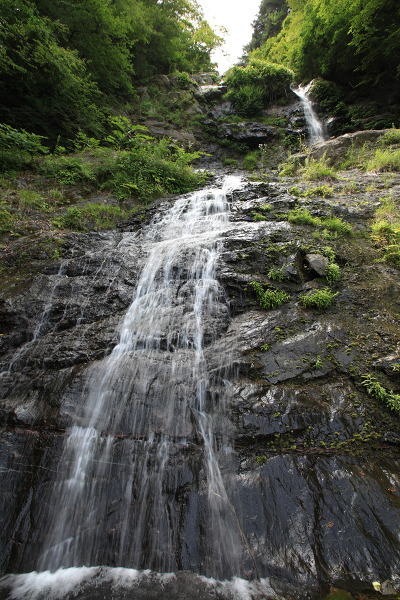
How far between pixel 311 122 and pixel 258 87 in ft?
17.8

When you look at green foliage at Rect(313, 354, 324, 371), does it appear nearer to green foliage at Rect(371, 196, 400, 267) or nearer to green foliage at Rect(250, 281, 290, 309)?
green foliage at Rect(250, 281, 290, 309)

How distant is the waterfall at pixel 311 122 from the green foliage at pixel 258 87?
134 cm

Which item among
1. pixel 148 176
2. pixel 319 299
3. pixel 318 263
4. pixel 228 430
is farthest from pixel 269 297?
pixel 148 176

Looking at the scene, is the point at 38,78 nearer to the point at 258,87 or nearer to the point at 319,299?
the point at 319,299

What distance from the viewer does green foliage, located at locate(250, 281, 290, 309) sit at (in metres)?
4.32

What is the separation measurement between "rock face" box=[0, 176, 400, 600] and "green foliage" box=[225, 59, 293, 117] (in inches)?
664

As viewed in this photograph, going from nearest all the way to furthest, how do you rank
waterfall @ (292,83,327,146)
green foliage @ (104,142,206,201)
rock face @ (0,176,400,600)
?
1. rock face @ (0,176,400,600)
2. green foliage @ (104,142,206,201)
3. waterfall @ (292,83,327,146)

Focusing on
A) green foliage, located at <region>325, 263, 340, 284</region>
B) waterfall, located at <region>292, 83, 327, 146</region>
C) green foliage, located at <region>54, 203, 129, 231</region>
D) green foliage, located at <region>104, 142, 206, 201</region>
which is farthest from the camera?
waterfall, located at <region>292, 83, 327, 146</region>

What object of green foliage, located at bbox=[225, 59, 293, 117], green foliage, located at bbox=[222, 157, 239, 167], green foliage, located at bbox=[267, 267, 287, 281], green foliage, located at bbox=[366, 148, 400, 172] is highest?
green foliage, located at bbox=[225, 59, 293, 117]

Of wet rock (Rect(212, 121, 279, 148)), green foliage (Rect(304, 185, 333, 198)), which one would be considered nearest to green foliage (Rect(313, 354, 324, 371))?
green foliage (Rect(304, 185, 333, 198))

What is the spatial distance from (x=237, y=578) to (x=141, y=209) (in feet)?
27.5

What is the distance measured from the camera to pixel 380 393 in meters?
3.10

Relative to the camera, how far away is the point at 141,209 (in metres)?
8.43

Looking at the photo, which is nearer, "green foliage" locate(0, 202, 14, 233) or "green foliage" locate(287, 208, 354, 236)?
"green foliage" locate(287, 208, 354, 236)
